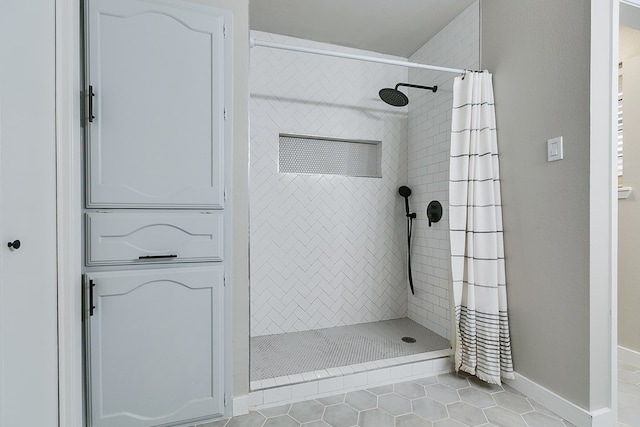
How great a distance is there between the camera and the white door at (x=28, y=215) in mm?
905

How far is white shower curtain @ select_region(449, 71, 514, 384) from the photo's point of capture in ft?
6.20

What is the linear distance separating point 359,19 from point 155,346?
2.47 meters

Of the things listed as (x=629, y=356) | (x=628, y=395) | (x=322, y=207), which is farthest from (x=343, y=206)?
(x=629, y=356)

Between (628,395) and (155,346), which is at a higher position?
(155,346)

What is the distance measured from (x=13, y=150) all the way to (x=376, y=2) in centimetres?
222

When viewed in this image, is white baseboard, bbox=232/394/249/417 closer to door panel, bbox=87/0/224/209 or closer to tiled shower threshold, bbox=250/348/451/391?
tiled shower threshold, bbox=250/348/451/391

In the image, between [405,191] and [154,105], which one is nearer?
[154,105]

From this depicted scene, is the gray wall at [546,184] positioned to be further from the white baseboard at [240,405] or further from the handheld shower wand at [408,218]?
the white baseboard at [240,405]

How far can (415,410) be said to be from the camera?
1.68 m

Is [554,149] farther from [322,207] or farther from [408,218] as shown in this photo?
[322,207]

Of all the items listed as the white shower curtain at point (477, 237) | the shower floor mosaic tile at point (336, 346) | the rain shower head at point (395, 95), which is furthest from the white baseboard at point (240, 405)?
the rain shower head at point (395, 95)

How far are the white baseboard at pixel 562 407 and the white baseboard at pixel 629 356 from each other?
2.95 feet

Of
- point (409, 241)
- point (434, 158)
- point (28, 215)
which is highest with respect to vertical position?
point (434, 158)

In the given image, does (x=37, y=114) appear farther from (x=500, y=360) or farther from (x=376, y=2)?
(x=500, y=360)
